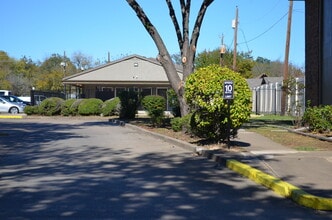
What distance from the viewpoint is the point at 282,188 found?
25.8 feet

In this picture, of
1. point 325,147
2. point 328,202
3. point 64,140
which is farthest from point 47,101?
point 328,202

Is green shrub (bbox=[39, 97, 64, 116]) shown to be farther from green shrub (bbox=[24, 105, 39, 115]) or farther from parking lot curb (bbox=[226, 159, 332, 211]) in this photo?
parking lot curb (bbox=[226, 159, 332, 211])

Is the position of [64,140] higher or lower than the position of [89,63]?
lower

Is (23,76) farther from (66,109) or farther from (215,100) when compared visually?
(215,100)

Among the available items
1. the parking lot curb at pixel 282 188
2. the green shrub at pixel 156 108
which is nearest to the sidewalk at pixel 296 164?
the parking lot curb at pixel 282 188

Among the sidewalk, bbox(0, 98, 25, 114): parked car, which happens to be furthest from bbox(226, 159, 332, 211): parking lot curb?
bbox(0, 98, 25, 114): parked car

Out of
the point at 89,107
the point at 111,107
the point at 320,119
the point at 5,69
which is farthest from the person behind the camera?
the point at 5,69

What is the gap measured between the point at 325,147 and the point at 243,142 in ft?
8.13

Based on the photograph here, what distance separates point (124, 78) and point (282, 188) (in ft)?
112

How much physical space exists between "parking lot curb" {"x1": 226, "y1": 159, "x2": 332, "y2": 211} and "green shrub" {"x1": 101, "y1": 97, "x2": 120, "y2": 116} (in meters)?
21.8

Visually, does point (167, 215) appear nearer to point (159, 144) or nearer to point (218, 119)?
point (218, 119)

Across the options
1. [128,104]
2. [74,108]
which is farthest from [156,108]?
[74,108]

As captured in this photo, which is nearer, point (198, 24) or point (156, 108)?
point (198, 24)

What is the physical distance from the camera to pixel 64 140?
16891 millimetres
